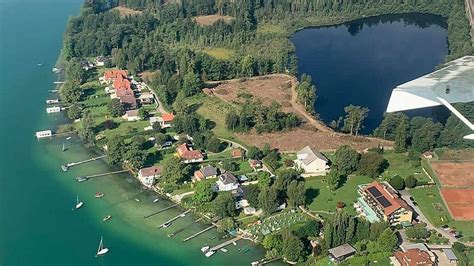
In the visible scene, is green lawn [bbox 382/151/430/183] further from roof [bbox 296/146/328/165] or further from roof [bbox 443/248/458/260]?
roof [bbox 443/248/458/260]

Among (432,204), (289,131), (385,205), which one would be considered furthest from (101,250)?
(432,204)

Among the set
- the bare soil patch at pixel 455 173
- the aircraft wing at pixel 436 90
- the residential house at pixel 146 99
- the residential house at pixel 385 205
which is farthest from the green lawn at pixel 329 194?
the residential house at pixel 146 99

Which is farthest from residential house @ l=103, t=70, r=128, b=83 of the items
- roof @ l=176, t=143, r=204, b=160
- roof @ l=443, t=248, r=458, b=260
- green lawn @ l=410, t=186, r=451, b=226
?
roof @ l=443, t=248, r=458, b=260

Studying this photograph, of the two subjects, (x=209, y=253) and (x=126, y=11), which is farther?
(x=126, y=11)

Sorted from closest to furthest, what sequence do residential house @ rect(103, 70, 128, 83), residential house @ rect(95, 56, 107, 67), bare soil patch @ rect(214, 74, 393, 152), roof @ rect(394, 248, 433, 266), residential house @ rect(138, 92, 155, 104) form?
roof @ rect(394, 248, 433, 266) → bare soil patch @ rect(214, 74, 393, 152) → residential house @ rect(138, 92, 155, 104) → residential house @ rect(103, 70, 128, 83) → residential house @ rect(95, 56, 107, 67)

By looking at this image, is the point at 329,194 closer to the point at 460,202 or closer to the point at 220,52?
the point at 460,202

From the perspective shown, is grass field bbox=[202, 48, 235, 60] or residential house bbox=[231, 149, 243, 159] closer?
residential house bbox=[231, 149, 243, 159]
